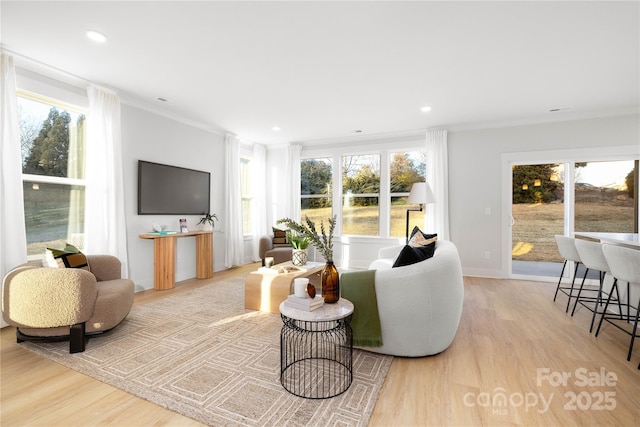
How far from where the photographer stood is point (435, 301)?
210 centimetres

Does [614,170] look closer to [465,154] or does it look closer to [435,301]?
[465,154]

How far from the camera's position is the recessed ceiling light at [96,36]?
2493 mm

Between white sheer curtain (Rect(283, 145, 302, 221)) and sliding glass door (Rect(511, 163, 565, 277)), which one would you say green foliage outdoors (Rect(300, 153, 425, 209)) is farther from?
sliding glass door (Rect(511, 163, 565, 277))

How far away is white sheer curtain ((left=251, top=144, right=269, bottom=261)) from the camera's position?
6426 millimetres

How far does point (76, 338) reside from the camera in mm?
2281

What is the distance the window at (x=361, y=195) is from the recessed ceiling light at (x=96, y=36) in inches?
171

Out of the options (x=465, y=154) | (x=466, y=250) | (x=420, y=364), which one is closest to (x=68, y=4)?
(x=420, y=364)

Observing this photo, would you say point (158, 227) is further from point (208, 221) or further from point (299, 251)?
point (299, 251)

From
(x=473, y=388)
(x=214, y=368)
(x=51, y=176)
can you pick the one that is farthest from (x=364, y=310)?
(x=51, y=176)

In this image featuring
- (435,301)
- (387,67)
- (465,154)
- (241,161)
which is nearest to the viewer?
(435,301)

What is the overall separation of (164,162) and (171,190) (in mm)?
443

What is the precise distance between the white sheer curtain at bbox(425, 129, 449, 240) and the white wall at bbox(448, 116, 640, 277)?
15 centimetres

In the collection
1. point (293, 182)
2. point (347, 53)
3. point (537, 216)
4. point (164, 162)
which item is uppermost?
point (347, 53)

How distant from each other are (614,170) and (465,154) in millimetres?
2074
